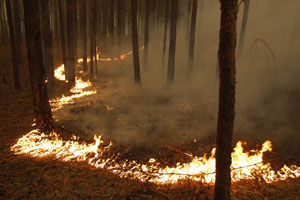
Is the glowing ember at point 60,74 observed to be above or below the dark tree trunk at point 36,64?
below

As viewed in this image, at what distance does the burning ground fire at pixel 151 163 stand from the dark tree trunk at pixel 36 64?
63 cm

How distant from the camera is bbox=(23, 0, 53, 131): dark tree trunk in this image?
7.51 meters

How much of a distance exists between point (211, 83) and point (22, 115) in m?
14.4

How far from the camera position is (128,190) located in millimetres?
5387

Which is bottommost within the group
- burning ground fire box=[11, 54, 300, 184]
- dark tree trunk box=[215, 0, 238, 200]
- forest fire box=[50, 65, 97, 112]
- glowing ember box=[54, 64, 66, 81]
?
burning ground fire box=[11, 54, 300, 184]

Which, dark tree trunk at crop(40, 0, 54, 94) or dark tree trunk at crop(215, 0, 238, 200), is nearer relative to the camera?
dark tree trunk at crop(215, 0, 238, 200)

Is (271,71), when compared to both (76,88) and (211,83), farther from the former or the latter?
(76,88)

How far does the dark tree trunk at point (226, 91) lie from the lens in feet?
11.7

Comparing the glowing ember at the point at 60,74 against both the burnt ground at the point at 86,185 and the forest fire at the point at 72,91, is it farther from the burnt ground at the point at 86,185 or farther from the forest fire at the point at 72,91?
the burnt ground at the point at 86,185

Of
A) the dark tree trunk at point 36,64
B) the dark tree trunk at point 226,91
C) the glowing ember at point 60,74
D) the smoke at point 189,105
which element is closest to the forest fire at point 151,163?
the dark tree trunk at point 36,64

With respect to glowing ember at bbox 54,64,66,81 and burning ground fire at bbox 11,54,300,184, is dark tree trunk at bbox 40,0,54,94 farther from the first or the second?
glowing ember at bbox 54,64,66,81

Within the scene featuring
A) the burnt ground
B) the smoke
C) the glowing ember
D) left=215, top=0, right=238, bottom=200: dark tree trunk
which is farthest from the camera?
the glowing ember

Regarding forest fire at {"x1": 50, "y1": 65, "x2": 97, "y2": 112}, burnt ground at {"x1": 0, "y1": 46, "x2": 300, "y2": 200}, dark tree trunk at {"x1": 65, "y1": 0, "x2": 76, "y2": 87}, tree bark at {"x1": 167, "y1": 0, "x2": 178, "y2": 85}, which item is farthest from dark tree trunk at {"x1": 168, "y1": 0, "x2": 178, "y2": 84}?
burnt ground at {"x1": 0, "y1": 46, "x2": 300, "y2": 200}

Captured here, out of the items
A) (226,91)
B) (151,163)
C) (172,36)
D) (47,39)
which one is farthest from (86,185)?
(172,36)
